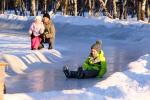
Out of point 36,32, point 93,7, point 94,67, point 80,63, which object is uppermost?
point 36,32

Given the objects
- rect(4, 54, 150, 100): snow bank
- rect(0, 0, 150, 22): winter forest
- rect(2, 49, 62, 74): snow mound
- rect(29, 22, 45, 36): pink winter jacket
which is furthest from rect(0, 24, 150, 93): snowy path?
rect(0, 0, 150, 22): winter forest

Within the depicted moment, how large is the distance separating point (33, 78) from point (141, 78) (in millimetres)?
4104

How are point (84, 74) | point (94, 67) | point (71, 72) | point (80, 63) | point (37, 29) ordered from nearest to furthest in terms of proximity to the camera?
point (84, 74), point (71, 72), point (94, 67), point (80, 63), point (37, 29)

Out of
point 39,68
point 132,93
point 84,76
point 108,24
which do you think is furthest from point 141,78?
point 108,24

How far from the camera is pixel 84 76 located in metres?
13.0

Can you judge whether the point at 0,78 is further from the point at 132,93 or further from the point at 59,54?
the point at 59,54

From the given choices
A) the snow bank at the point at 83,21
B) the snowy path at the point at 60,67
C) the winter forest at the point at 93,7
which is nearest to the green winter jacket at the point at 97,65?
the snowy path at the point at 60,67

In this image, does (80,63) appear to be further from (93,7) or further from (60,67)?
(93,7)

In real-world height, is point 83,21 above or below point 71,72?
below

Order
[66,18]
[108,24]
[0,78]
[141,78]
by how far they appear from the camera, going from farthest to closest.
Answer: [66,18], [108,24], [141,78], [0,78]

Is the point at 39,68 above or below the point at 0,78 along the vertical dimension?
below

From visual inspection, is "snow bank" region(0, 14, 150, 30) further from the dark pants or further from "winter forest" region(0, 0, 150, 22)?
the dark pants

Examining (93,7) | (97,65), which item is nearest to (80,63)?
(97,65)

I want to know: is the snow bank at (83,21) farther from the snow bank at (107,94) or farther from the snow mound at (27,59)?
the snow bank at (107,94)
